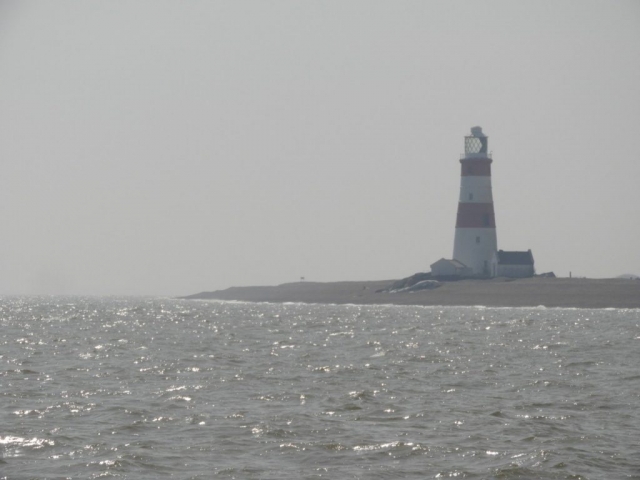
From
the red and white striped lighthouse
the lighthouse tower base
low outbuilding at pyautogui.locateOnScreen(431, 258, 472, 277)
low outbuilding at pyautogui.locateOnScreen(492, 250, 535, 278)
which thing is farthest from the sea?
low outbuilding at pyautogui.locateOnScreen(492, 250, 535, 278)

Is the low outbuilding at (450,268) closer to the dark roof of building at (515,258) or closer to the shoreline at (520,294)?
the shoreline at (520,294)

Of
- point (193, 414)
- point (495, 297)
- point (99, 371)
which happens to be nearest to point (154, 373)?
point (99, 371)

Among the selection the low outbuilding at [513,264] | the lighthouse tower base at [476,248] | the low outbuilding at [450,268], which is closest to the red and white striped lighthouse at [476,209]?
the lighthouse tower base at [476,248]

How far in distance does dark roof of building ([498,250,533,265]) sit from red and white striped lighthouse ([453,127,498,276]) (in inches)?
98.6

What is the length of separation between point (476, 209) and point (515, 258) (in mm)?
8605

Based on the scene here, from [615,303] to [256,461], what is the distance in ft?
203

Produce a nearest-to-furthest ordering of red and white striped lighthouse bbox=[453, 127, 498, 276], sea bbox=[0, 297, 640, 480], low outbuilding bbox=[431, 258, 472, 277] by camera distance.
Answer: sea bbox=[0, 297, 640, 480], red and white striped lighthouse bbox=[453, 127, 498, 276], low outbuilding bbox=[431, 258, 472, 277]

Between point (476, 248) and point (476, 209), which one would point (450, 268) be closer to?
point (476, 248)

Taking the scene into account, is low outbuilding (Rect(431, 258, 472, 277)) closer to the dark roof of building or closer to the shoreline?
the shoreline

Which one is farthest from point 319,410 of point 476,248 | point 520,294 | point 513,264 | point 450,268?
point 513,264

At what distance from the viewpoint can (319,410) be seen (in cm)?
1975

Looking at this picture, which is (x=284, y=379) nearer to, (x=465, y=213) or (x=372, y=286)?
(x=465, y=213)

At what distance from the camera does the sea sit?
1524 cm

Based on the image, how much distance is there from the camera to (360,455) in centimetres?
1577
